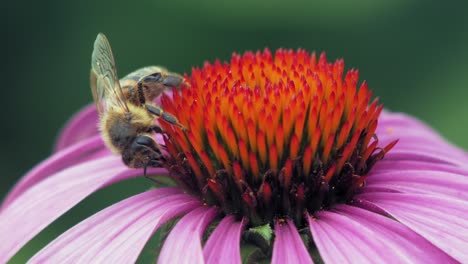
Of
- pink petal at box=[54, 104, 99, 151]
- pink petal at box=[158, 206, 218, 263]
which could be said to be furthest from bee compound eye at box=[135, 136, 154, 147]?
pink petal at box=[54, 104, 99, 151]

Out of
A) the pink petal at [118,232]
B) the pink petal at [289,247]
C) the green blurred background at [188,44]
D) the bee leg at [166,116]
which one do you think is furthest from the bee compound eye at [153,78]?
the green blurred background at [188,44]

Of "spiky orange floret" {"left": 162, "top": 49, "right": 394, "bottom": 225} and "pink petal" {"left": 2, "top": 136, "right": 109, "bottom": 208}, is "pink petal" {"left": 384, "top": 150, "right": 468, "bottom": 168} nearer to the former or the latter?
"spiky orange floret" {"left": 162, "top": 49, "right": 394, "bottom": 225}

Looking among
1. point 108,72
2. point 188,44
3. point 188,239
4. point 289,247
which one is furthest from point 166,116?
point 188,44

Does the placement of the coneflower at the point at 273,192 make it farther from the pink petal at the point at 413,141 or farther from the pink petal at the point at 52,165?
the pink petal at the point at 52,165

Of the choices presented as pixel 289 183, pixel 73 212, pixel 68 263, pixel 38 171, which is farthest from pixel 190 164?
pixel 73 212

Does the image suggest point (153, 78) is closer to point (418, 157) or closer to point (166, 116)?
point (166, 116)

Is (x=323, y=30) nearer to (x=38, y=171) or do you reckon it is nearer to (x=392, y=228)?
(x=38, y=171)

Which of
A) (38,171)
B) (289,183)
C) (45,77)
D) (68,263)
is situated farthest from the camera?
(45,77)
